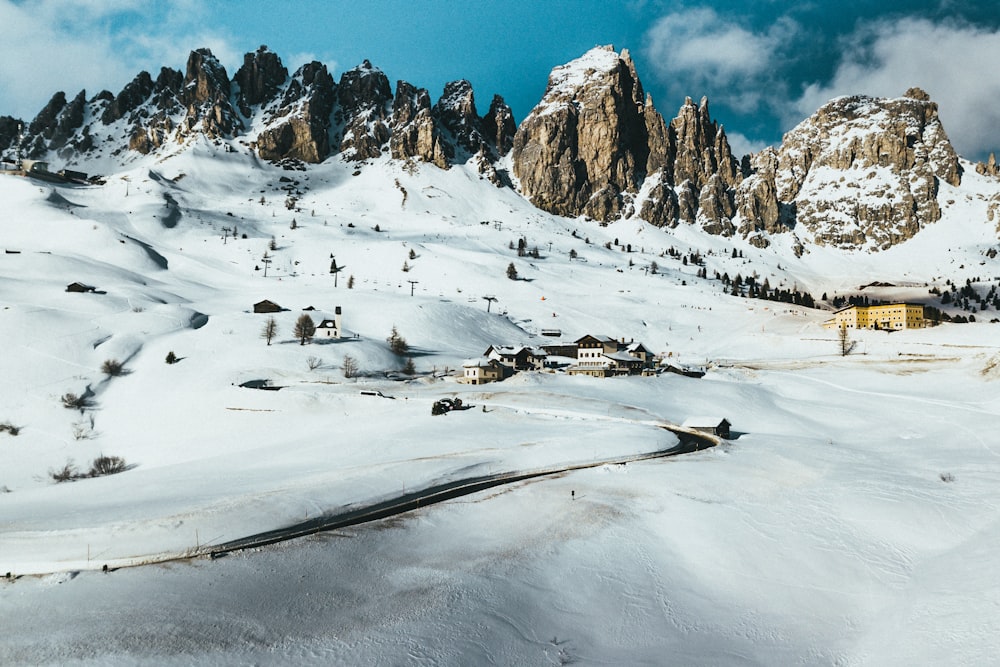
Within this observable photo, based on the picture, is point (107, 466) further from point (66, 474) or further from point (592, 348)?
point (592, 348)

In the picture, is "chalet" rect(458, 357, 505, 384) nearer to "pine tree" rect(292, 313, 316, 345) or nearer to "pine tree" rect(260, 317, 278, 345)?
"pine tree" rect(292, 313, 316, 345)

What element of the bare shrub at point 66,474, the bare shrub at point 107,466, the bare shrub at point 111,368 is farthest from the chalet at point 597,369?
the bare shrub at point 66,474

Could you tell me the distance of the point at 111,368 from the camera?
71062 mm

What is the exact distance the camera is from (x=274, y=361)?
78.4 m

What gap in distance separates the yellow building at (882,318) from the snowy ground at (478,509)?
1392 inches

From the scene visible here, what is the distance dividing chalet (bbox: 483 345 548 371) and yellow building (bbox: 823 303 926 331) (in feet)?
243

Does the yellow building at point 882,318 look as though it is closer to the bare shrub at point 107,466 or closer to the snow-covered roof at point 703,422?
the snow-covered roof at point 703,422

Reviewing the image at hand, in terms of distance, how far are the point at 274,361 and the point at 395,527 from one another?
189ft

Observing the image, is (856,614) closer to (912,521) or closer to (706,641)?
(706,641)

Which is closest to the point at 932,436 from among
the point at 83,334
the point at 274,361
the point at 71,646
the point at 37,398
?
the point at 71,646

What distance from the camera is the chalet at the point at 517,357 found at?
9006 centimetres

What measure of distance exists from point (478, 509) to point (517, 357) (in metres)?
62.9

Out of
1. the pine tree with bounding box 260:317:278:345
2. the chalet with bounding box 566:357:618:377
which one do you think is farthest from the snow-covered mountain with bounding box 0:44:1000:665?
the chalet with bounding box 566:357:618:377

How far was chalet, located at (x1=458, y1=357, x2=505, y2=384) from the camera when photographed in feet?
267
